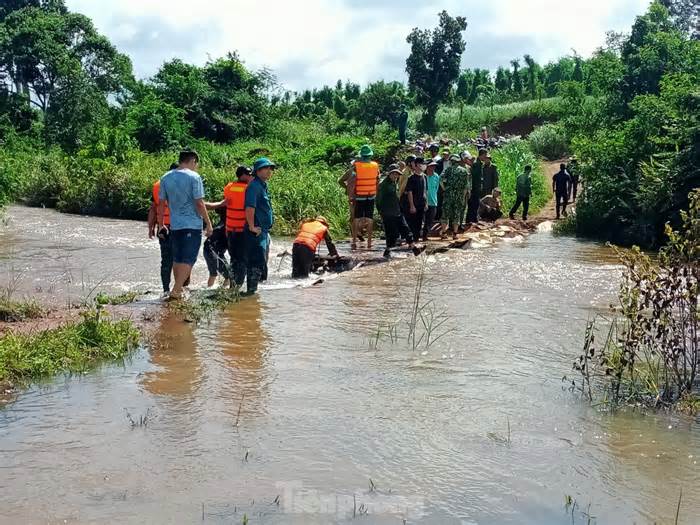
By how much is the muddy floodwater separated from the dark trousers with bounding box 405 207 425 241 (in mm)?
5573

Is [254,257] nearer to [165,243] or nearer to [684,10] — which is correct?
[165,243]

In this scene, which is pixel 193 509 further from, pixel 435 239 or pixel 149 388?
pixel 435 239

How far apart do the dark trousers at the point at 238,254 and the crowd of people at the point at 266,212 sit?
0.01 meters

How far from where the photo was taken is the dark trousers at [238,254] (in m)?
9.62

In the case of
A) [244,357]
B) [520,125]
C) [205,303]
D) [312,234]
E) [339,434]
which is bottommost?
[339,434]

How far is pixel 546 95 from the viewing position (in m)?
56.1

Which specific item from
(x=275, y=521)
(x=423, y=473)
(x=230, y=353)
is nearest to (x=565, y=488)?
(x=423, y=473)

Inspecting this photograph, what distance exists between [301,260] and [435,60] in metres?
35.4

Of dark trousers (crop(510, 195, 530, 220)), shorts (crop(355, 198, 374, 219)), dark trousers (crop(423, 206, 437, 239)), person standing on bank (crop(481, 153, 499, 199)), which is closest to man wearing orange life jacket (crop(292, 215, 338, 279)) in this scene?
shorts (crop(355, 198, 374, 219))

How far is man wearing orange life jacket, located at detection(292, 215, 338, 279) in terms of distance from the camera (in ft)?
36.0

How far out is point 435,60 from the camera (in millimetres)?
44281

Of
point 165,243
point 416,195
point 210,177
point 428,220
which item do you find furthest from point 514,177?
point 165,243

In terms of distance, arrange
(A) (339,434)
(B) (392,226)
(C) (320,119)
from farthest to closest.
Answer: (C) (320,119), (B) (392,226), (A) (339,434)

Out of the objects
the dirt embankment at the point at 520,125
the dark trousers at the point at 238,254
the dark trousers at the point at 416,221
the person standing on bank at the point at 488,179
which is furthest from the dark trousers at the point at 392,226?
the dirt embankment at the point at 520,125
